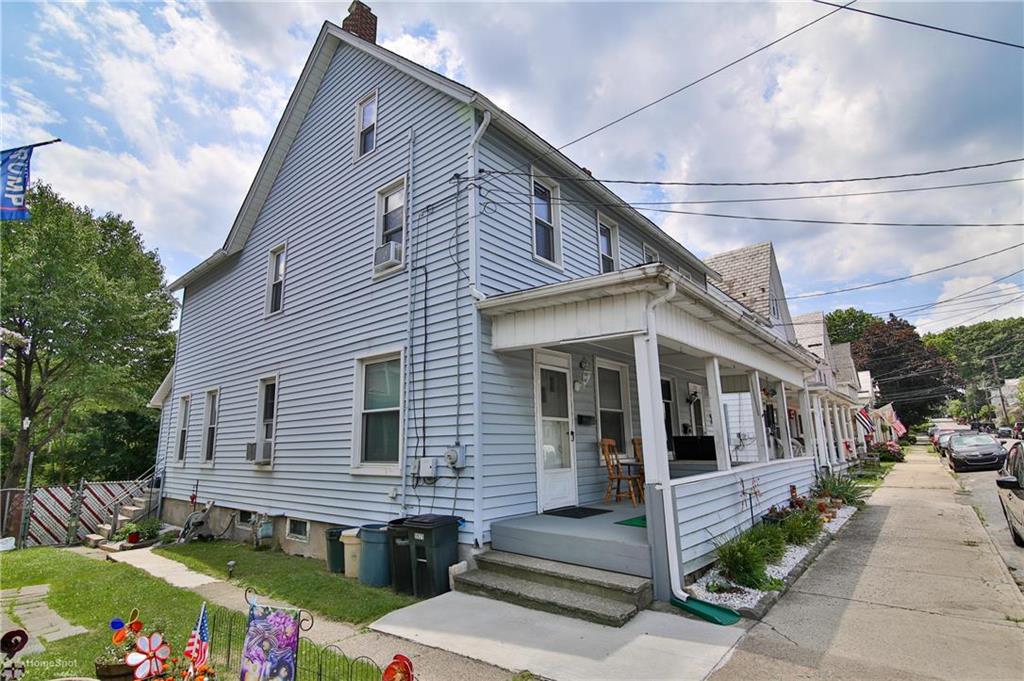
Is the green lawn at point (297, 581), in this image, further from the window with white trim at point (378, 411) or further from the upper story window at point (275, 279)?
the upper story window at point (275, 279)

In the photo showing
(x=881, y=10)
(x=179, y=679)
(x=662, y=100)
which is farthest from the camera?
(x=662, y=100)

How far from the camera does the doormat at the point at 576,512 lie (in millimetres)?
6730

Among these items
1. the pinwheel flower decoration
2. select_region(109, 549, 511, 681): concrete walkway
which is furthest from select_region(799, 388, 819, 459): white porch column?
the pinwheel flower decoration

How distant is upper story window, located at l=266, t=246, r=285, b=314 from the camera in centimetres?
1058

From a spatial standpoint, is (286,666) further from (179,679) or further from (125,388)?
(125,388)

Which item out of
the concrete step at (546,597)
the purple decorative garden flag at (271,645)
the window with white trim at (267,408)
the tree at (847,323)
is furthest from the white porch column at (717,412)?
the tree at (847,323)

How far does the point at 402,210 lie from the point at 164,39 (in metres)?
4.71

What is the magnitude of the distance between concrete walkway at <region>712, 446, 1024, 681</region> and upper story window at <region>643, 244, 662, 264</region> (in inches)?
266

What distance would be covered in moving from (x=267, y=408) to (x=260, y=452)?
0.92m

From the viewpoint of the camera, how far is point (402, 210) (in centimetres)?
805

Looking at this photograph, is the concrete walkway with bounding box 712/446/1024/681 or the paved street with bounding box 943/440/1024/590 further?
the paved street with bounding box 943/440/1024/590

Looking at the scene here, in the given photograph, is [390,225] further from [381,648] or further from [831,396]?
[831,396]

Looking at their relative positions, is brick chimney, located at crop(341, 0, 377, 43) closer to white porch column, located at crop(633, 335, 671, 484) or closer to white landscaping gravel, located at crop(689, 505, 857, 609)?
white porch column, located at crop(633, 335, 671, 484)

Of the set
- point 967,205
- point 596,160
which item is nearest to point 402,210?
point 596,160
